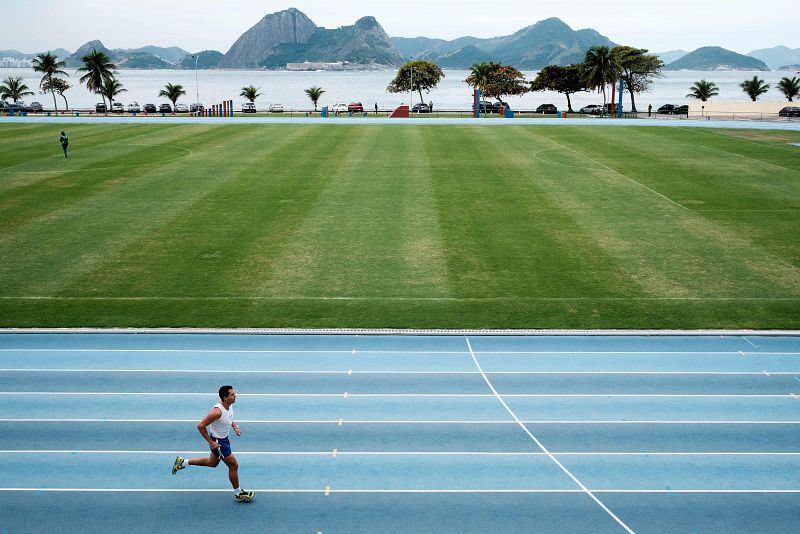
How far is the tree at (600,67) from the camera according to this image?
7631 centimetres

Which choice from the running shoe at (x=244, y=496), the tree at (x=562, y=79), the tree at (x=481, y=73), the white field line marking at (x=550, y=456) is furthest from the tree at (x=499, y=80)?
the running shoe at (x=244, y=496)

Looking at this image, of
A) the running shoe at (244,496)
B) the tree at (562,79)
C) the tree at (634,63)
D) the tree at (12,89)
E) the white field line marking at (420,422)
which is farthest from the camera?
the tree at (12,89)

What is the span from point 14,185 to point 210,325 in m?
20.4

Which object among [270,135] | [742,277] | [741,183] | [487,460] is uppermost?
[270,135]

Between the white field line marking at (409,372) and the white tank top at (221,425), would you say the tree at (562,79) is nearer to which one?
the white field line marking at (409,372)

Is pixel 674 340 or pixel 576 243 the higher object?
pixel 576 243

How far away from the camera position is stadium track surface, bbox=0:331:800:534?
1005 centimetres

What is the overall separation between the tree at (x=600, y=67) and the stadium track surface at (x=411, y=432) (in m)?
66.0

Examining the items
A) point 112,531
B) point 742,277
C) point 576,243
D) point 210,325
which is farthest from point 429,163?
point 112,531

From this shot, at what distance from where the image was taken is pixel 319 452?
1151 centimetres

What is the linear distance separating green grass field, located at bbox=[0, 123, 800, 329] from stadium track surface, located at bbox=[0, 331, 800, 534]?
1.68m

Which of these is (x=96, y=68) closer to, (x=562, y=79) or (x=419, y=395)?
(x=562, y=79)

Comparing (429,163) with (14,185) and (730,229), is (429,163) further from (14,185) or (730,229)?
(14,185)

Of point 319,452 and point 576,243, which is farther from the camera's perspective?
point 576,243
